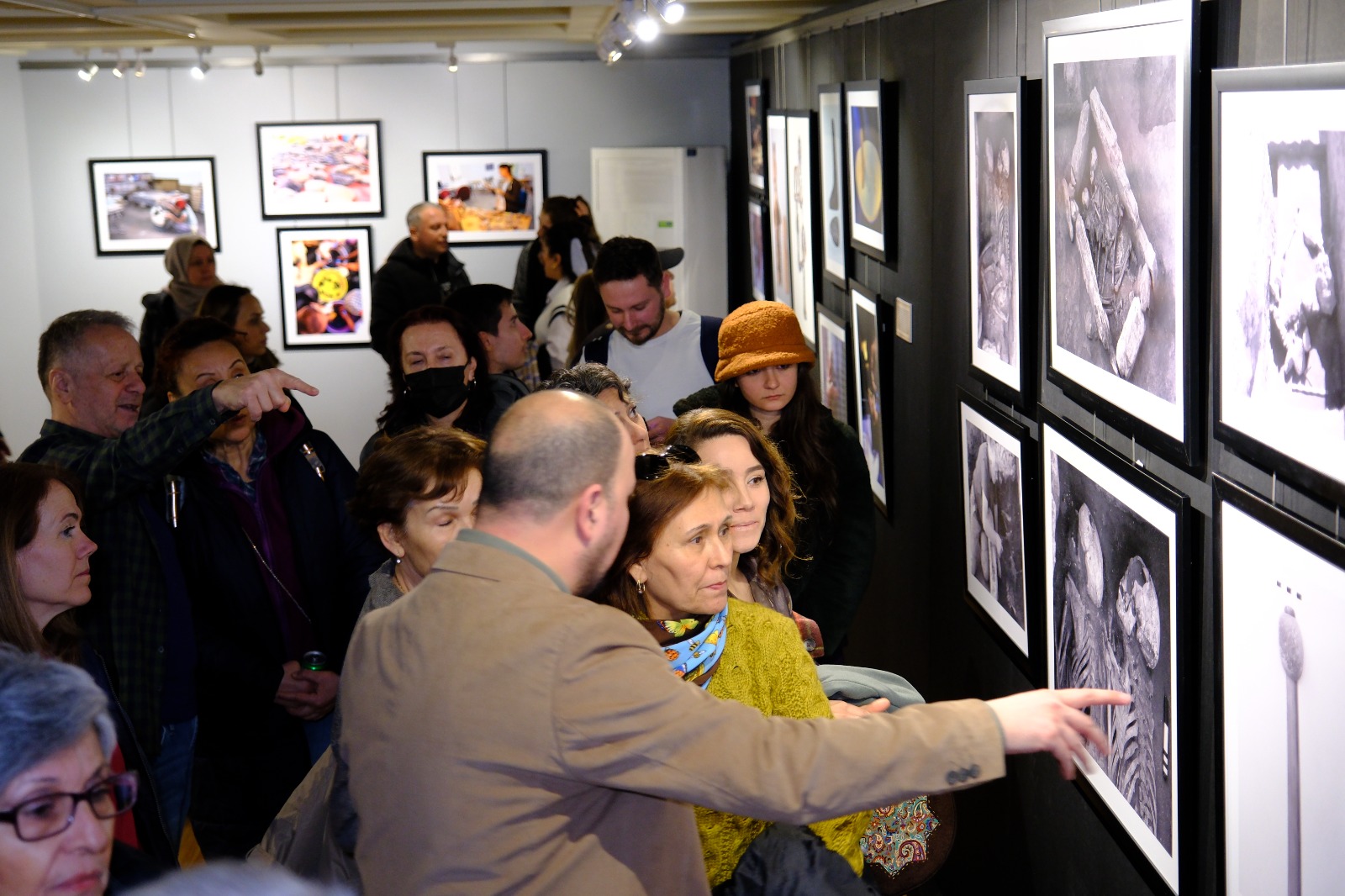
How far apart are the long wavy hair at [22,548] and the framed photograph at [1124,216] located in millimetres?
2282

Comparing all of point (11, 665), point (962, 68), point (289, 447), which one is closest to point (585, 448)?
point (11, 665)

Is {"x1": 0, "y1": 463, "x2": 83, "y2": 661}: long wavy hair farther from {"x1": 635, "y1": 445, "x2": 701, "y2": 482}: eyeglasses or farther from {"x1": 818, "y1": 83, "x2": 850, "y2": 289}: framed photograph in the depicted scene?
{"x1": 818, "y1": 83, "x2": 850, "y2": 289}: framed photograph

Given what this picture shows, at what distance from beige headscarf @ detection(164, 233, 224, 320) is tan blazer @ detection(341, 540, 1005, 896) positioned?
6.40 m

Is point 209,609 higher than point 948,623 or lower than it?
higher

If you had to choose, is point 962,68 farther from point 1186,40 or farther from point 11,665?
point 11,665

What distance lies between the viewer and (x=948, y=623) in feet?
14.8

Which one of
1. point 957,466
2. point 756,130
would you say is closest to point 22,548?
point 957,466

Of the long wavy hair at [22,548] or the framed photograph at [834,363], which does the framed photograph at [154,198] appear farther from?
the long wavy hair at [22,548]

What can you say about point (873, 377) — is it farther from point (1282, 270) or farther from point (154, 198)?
point (154, 198)

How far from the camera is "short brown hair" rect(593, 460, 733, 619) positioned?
2590 mm

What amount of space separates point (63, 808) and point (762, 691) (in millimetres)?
1246

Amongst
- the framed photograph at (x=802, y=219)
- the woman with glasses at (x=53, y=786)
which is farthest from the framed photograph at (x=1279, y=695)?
the framed photograph at (x=802, y=219)

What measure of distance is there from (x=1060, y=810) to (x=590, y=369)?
1732 mm

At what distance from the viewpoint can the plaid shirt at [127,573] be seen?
3500 millimetres
